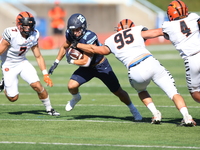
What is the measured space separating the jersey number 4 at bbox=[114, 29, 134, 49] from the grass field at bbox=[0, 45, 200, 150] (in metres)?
1.27

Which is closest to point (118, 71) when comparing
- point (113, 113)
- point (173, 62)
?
point (173, 62)

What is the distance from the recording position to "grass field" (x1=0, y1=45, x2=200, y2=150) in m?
5.74

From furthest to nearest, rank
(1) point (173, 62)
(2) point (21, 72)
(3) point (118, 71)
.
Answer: (1) point (173, 62) → (3) point (118, 71) → (2) point (21, 72)

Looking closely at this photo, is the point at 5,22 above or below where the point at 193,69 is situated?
below

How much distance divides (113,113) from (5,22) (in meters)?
20.3

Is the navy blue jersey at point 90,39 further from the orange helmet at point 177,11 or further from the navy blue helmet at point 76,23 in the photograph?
the orange helmet at point 177,11

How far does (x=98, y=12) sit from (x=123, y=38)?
78.9ft

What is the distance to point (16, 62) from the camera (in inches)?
323

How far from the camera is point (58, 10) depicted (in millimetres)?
24328

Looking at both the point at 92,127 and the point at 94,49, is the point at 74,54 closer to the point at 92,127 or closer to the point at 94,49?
the point at 94,49

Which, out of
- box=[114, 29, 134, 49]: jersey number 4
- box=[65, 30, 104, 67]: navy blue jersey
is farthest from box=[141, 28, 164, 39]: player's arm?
box=[65, 30, 104, 67]: navy blue jersey

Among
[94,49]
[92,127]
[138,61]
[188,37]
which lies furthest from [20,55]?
[188,37]

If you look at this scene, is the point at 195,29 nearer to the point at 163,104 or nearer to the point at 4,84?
the point at 163,104

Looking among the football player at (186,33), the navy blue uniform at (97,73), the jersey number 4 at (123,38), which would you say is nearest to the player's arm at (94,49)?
the jersey number 4 at (123,38)
